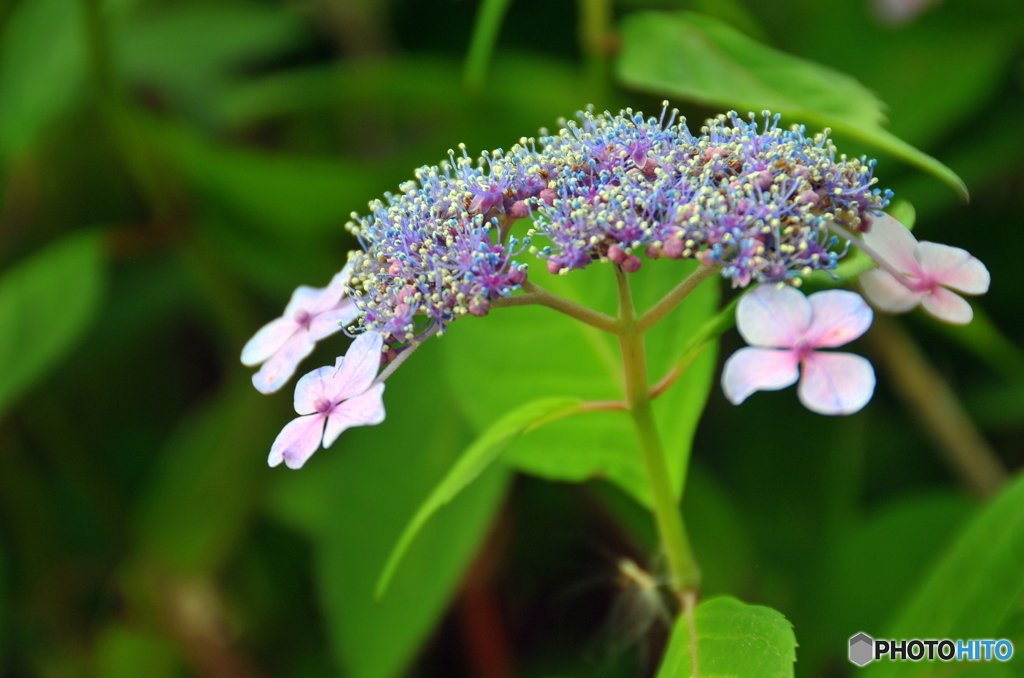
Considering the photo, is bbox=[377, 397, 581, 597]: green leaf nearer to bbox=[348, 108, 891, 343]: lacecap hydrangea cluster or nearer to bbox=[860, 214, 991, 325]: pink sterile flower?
bbox=[348, 108, 891, 343]: lacecap hydrangea cluster

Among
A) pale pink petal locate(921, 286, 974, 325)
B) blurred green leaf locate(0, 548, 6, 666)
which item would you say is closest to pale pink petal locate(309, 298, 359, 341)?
pale pink petal locate(921, 286, 974, 325)

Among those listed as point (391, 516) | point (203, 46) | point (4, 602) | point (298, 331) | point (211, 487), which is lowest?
point (4, 602)

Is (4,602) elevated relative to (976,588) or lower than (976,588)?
lower

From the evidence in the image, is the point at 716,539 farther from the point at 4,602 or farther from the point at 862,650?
the point at 4,602

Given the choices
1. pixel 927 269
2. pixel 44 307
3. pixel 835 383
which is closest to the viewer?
pixel 835 383

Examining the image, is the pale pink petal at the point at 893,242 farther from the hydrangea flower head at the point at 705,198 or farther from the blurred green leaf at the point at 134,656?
the blurred green leaf at the point at 134,656

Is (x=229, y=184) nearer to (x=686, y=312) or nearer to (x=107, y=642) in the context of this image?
(x=107, y=642)

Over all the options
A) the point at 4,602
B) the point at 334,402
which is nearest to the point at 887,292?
the point at 334,402
